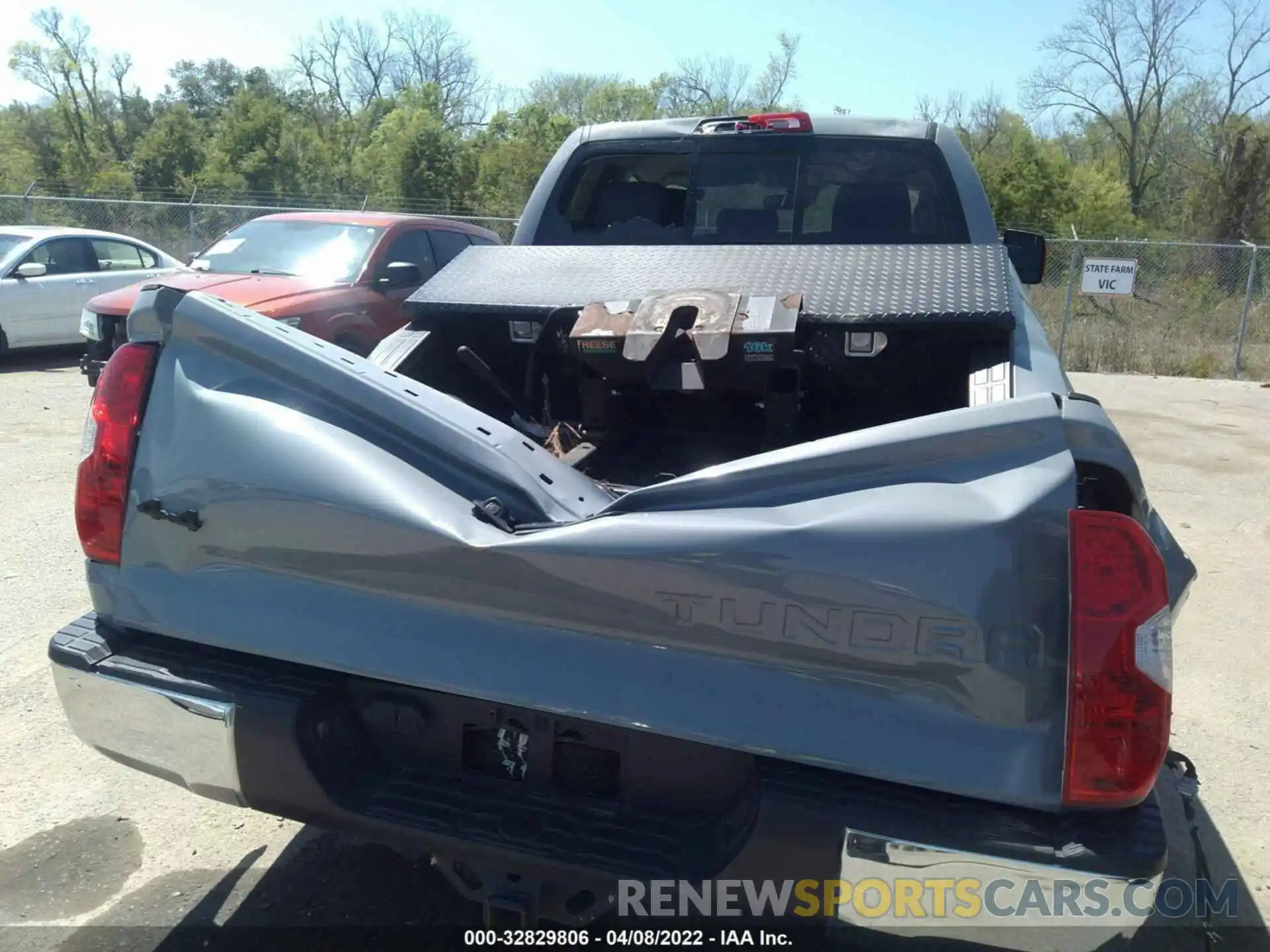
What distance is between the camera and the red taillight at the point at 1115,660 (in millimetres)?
1778

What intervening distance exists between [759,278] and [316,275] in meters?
6.61

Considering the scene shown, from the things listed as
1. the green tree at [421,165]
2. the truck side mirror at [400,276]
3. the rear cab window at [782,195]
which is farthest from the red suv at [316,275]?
the green tree at [421,165]

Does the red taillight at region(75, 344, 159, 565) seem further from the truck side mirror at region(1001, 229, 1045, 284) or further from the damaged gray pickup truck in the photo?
the truck side mirror at region(1001, 229, 1045, 284)

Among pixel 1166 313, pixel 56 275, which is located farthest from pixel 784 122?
pixel 1166 313

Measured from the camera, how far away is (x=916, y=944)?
2.40 meters

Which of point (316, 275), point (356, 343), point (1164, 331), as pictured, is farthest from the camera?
point (1164, 331)

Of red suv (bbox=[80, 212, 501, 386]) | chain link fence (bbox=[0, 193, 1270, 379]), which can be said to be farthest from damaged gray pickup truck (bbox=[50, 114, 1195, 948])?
chain link fence (bbox=[0, 193, 1270, 379])

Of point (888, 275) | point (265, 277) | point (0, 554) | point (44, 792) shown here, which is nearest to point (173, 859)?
point (44, 792)

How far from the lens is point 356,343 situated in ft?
28.1

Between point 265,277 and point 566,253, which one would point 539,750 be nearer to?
point 566,253

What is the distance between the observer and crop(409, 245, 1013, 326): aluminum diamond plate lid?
114 inches

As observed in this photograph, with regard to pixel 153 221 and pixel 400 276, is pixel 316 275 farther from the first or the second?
pixel 153 221

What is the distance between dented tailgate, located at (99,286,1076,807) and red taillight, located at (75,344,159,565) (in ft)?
0.13

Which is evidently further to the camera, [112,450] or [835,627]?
[112,450]
